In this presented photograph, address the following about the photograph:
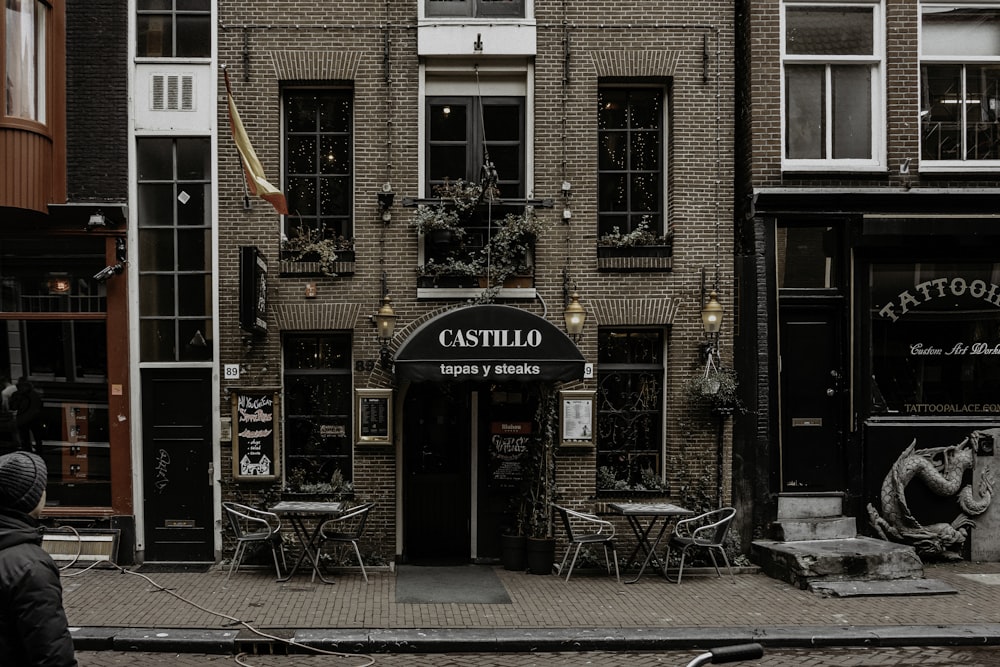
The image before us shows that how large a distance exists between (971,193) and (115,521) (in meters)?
12.7

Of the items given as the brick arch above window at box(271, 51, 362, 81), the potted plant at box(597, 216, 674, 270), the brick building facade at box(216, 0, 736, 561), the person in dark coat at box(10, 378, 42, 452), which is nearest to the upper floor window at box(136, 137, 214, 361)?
the brick building facade at box(216, 0, 736, 561)

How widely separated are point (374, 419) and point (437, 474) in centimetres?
130

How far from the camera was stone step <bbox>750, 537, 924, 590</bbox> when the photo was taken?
10.9 meters

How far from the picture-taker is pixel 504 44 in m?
12.1

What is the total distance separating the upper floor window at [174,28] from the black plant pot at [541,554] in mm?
8077

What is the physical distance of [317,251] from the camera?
39.4ft

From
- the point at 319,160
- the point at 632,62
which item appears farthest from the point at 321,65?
the point at 632,62

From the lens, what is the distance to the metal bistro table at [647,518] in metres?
11.0

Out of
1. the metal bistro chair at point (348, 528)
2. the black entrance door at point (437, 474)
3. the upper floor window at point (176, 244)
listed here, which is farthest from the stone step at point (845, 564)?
the upper floor window at point (176, 244)

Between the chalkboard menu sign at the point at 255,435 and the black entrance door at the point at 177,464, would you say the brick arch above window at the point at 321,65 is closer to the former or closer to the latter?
the black entrance door at the point at 177,464

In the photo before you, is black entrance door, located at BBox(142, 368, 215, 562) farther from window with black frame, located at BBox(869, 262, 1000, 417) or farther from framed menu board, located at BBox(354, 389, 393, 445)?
window with black frame, located at BBox(869, 262, 1000, 417)

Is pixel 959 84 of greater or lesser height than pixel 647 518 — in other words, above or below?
above

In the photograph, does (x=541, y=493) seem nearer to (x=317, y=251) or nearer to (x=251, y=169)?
(x=317, y=251)

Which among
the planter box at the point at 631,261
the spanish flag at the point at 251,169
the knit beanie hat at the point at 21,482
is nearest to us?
the knit beanie hat at the point at 21,482
